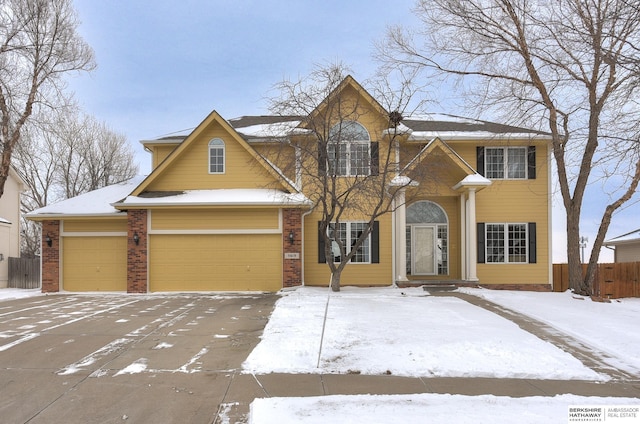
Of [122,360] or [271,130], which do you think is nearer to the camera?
[122,360]

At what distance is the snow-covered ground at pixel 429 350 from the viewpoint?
16.2 ft

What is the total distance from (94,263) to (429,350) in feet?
44.1

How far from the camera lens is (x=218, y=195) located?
620 inches

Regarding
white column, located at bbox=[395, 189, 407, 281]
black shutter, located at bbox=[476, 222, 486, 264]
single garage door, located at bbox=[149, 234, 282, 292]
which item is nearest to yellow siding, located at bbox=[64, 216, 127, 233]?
single garage door, located at bbox=[149, 234, 282, 292]

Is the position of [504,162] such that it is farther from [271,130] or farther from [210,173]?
[210,173]

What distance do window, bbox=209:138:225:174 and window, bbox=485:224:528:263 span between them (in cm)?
1013

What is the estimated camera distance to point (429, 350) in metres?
7.20

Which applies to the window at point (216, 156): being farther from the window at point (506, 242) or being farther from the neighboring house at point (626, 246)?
the neighboring house at point (626, 246)

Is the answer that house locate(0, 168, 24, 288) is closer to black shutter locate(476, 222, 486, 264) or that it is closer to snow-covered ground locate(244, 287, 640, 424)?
snow-covered ground locate(244, 287, 640, 424)

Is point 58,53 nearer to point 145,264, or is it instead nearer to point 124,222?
point 124,222

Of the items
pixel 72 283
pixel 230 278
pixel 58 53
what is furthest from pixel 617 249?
pixel 58 53

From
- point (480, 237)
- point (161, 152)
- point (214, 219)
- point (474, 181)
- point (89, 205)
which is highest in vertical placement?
point (161, 152)

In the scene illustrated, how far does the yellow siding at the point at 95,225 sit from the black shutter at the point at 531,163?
15.0 meters

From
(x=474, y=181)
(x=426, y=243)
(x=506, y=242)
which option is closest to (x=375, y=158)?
(x=474, y=181)
